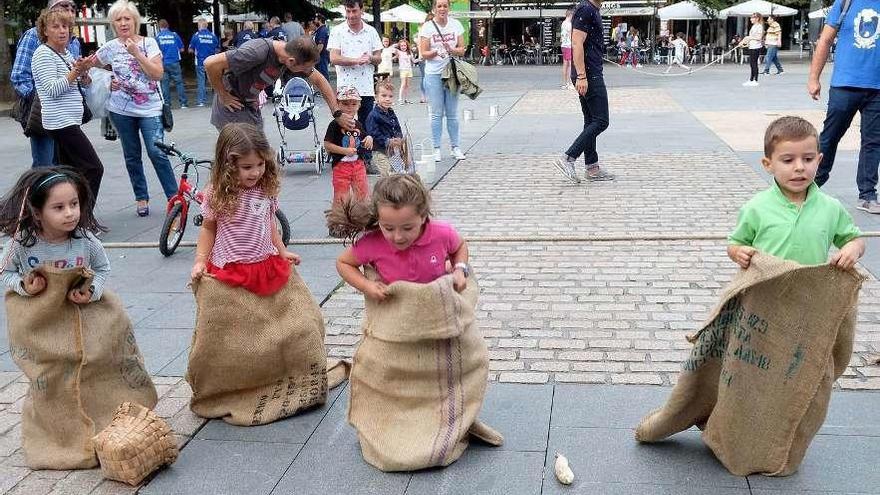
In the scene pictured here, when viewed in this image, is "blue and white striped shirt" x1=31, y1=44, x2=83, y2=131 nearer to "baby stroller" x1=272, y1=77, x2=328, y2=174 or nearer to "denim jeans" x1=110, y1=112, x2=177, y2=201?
"denim jeans" x1=110, y1=112, x2=177, y2=201

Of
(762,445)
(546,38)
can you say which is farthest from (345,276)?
(546,38)

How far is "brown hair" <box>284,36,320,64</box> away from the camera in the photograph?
615 cm

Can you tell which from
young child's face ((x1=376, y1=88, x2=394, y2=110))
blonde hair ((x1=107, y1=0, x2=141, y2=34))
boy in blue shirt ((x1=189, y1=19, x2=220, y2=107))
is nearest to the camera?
blonde hair ((x1=107, y1=0, x2=141, y2=34))

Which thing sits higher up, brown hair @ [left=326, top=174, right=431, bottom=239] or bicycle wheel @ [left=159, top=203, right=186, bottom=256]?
brown hair @ [left=326, top=174, right=431, bottom=239]

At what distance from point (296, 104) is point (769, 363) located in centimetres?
849

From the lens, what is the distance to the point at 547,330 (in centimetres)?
494

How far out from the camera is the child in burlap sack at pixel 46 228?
3361mm

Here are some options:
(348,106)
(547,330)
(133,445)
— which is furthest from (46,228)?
(348,106)

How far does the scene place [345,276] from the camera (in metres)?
3.38

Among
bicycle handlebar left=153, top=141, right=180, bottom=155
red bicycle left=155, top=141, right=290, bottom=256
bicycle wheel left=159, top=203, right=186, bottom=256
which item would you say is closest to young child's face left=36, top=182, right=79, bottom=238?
red bicycle left=155, top=141, right=290, bottom=256

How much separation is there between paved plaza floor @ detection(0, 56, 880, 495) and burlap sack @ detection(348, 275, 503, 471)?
95 mm

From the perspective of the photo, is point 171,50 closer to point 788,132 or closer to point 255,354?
point 255,354

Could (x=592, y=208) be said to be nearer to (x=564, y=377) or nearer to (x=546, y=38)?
(x=564, y=377)

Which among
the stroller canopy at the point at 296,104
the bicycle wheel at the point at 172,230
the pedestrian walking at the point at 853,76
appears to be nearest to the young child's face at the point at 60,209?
the bicycle wheel at the point at 172,230
